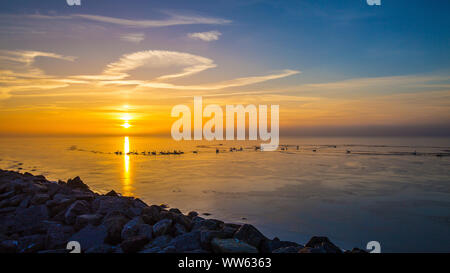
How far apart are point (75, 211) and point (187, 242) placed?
3696 millimetres

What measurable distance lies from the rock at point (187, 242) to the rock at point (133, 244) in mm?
645

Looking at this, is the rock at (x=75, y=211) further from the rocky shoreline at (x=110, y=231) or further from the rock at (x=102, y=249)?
the rock at (x=102, y=249)

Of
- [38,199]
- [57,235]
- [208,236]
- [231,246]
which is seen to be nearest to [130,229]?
[57,235]

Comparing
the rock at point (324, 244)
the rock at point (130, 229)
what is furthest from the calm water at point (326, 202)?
the rock at point (130, 229)

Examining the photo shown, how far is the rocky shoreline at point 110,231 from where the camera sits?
580cm

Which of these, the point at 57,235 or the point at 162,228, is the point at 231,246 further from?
the point at 57,235

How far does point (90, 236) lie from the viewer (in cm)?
660

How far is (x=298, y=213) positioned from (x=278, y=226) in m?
2.01

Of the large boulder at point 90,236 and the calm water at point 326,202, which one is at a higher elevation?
the large boulder at point 90,236

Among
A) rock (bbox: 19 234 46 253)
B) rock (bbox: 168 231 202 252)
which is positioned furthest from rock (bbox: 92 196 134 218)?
rock (bbox: 168 231 202 252)
